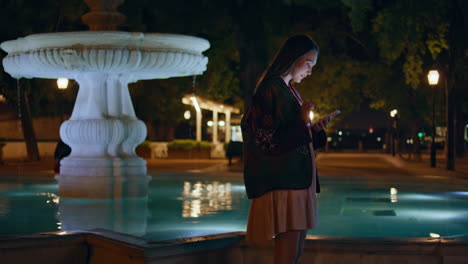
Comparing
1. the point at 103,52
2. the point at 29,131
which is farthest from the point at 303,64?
the point at 29,131

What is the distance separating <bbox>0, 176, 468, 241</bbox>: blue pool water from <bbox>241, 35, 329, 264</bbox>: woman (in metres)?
2.47

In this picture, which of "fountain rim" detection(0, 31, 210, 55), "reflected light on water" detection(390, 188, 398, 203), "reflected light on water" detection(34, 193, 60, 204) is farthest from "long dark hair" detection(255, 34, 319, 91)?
"reflected light on water" detection(390, 188, 398, 203)

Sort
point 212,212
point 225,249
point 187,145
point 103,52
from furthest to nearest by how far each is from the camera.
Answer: point 187,145 < point 103,52 < point 212,212 < point 225,249

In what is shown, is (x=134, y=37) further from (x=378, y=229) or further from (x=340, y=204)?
(x=378, y=229)

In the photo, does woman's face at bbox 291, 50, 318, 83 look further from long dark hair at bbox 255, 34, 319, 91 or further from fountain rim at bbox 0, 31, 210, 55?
fountain rim at bbox 0, 31, 210, 55

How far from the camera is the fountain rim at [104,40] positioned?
11242mm

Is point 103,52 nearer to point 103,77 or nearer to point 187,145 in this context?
point 103,77

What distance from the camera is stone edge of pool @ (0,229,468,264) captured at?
17.4 feet

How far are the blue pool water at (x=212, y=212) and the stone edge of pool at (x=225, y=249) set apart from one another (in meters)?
1.50

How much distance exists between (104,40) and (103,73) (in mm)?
1012

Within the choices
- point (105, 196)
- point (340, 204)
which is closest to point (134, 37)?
point (105, 196)

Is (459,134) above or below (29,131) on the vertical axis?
above

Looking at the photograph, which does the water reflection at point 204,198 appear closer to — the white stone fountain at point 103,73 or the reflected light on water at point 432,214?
the white stone fountain at point 103,73

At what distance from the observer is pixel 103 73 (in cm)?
1227
